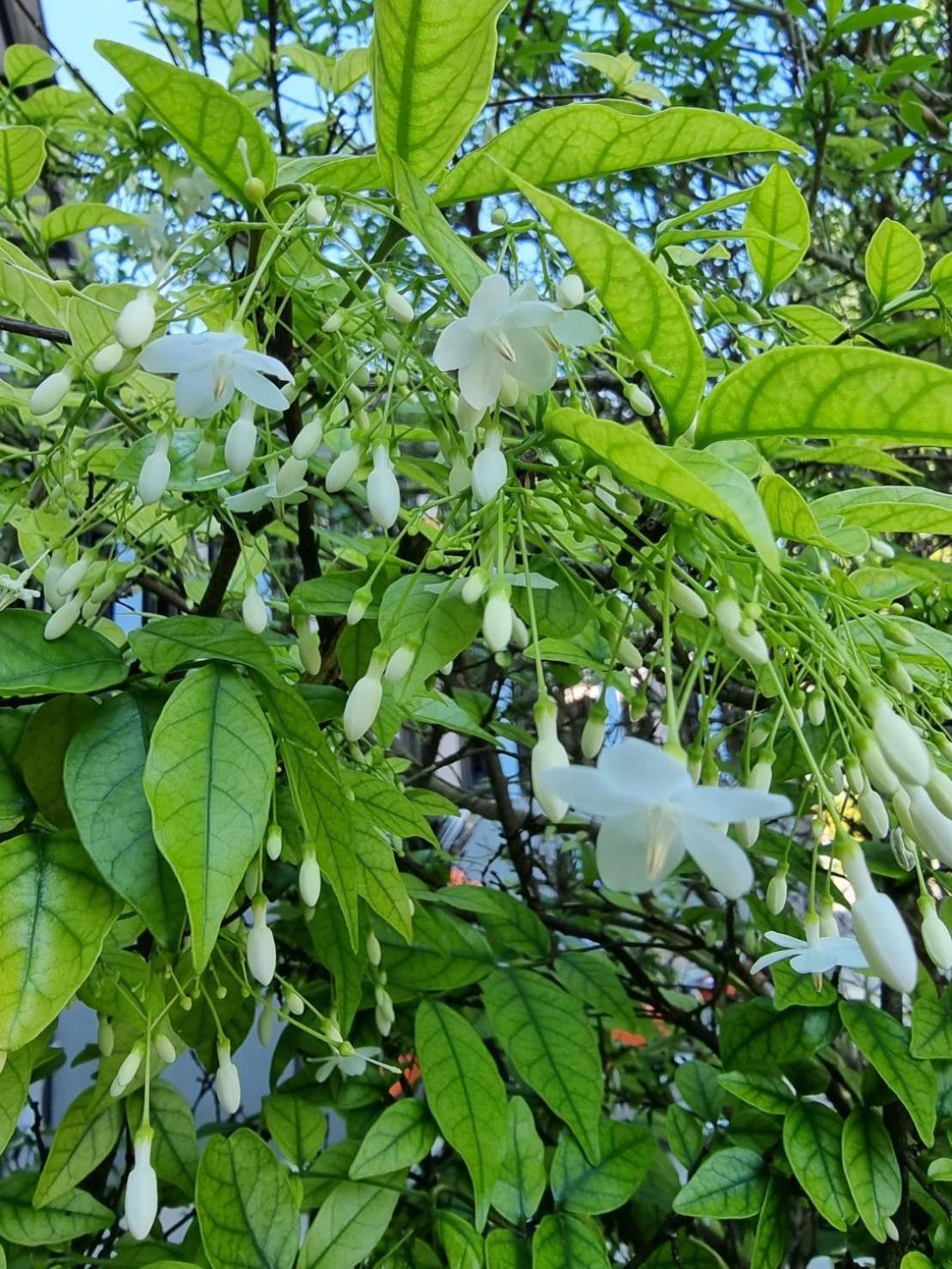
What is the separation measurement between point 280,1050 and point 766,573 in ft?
2.21

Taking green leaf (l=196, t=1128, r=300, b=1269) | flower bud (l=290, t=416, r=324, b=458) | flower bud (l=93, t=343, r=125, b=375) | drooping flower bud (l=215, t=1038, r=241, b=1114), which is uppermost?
flower bud (l=93, t=343, r=125, b=375)

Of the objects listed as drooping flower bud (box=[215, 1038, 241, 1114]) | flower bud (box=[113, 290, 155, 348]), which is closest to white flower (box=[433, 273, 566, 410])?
flower bud (box=[113, 290, 155, 348])

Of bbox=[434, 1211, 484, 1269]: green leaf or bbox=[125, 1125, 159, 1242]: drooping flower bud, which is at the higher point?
bbox=[125, 1125, 159, 1242]: drooping flower bud

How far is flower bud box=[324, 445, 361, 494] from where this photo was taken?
489mm

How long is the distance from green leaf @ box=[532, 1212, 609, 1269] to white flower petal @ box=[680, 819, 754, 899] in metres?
0.43

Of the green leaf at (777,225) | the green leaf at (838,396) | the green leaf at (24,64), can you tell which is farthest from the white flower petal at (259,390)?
the green leaf at (24,64)

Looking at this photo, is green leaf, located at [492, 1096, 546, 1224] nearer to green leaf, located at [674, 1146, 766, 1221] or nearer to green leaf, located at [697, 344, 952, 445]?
green leaf, located at [674, 1146, 766, 1221]

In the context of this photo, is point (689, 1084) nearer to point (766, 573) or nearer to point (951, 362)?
point (766, 573)

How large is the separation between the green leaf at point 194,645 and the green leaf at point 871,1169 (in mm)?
573

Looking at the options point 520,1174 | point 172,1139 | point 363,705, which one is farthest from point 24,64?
point 520,1174

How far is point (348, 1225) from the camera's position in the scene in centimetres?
70

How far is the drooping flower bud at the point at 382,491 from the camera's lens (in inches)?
19.3

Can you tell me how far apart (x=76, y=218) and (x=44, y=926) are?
0.59 metres

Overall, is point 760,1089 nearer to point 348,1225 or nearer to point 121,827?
point 348,1225
